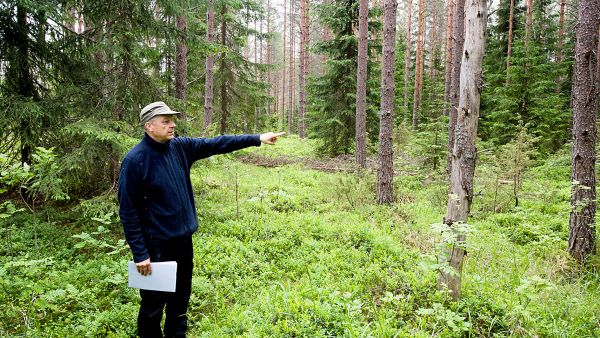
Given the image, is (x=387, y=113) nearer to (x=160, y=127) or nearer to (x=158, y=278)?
(x=160, y=127)

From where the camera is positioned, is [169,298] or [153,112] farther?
[169,298]

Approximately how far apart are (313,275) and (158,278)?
265cm

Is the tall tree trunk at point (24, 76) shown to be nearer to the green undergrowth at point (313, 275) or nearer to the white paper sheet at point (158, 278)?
the green undergrowth at point (313, 275)

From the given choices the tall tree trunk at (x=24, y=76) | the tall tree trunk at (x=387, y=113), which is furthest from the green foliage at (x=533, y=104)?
the tall tree trunk at (x=24, y=76)

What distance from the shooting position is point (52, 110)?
23.4 feet

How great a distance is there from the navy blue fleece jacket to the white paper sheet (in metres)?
0.15

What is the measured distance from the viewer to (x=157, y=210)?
3652 mm

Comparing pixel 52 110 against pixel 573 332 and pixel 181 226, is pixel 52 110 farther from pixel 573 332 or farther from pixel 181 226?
pixel 573 332

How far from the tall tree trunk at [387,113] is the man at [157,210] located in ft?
23.4

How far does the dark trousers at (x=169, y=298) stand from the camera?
3730 mm

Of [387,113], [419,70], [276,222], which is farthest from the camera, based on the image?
[419,70]

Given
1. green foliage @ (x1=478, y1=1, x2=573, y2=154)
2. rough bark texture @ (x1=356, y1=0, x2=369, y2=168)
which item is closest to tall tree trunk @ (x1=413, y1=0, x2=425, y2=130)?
green foliage @ (x1=478, y1=1, x2=573, y2=154)

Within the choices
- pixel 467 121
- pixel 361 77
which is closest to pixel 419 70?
pixel 361 77

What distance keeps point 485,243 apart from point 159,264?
633cm
